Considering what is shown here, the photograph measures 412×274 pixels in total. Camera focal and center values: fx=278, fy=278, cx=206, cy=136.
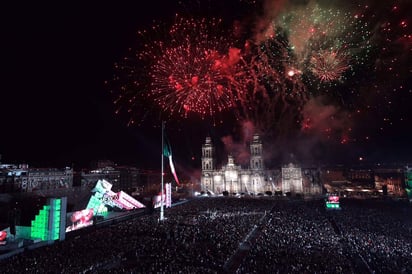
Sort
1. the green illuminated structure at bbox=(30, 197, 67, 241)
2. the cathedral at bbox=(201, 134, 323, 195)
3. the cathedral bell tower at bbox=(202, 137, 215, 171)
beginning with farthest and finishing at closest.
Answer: the cathedral bell tower at bbox=(202, 137, 215, 171), the cathedral at bbox=(201, 134, 323, 195), the green illuminated structure at bbox=(30, 197, 67, 241)

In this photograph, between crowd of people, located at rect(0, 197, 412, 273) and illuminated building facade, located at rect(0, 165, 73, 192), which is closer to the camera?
crowd of people, located at rect(0, 197, 412, 273)

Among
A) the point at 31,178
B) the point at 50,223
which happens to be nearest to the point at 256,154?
the point at 31,178

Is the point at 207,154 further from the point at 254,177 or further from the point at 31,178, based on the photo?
the point at 31,178

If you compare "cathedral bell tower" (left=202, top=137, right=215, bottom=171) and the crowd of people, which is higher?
"cathedral bell tower" (left=202, top=137, right=215, bottom=171)

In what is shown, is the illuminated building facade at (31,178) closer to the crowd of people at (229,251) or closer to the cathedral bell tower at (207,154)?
the cathedral bell tower at (207,154)

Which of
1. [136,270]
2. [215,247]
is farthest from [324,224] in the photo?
[136,270]

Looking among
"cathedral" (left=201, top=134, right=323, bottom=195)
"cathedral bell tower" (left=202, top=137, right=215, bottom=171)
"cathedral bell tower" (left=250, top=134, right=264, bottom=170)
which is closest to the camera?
"cathedral" (left=201, top=134, right=323, bottom=195)

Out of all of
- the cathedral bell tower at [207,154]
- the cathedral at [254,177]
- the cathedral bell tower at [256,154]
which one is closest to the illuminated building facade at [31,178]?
the cathedral at [254,177]

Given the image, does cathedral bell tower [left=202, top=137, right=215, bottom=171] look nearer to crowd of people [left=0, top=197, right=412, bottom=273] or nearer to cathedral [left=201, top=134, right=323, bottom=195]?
cathedral [left=201, top=134, right=323, bottom=195]

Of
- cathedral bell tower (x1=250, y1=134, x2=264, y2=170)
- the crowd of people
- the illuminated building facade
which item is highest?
cathedral bell tower (x1=250, y1=134, x2=264, y2=170)

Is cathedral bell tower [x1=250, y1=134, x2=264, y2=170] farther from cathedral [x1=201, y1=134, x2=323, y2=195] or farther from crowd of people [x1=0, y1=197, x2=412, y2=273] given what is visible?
crowd of people [x1=0, y1=197, x2=412, y2=273]

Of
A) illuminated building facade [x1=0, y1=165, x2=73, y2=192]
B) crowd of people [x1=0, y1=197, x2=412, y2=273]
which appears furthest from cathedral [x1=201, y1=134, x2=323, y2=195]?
crowd of people [x1=0, y1=197, x2=412, y2=273]
